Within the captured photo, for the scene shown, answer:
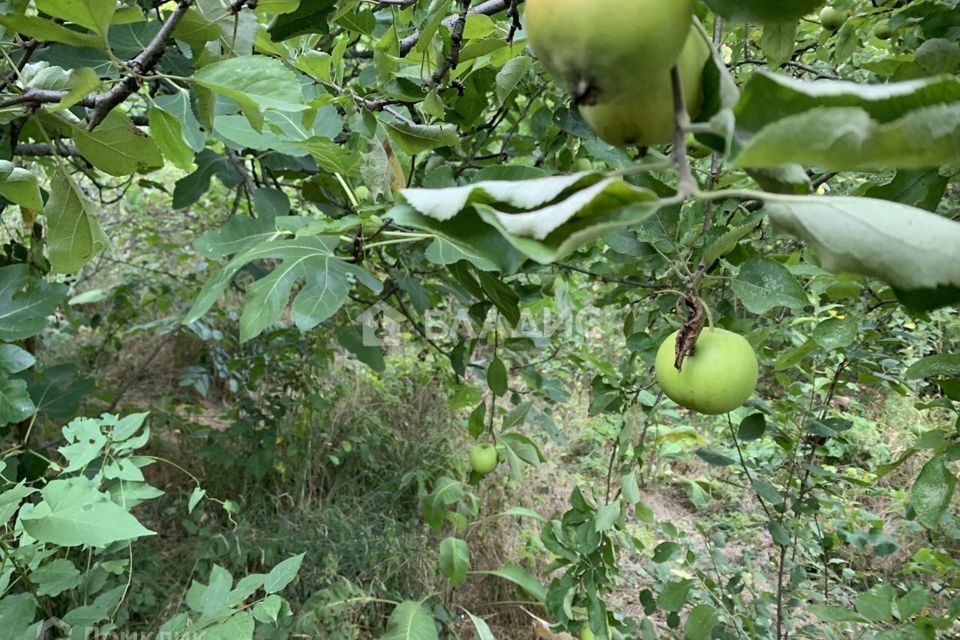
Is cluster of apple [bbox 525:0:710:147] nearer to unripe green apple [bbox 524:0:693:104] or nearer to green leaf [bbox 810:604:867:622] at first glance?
unripe green apple [bbox 524:0:693:104]

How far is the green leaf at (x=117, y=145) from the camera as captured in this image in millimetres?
889

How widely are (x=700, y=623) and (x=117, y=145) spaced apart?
66.2 inches

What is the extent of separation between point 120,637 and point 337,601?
0.76 m

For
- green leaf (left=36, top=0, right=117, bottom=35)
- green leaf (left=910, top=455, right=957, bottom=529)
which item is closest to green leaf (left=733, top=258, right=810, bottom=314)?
green leaf (left=910, top=455, right=957, bottom=529)

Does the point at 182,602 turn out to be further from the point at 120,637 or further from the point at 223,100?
the point at 223,100

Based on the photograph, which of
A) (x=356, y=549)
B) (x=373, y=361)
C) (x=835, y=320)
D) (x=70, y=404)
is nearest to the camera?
(x=835, y=320)

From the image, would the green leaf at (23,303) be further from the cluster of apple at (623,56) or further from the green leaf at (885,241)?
the green leaf at (885,241)

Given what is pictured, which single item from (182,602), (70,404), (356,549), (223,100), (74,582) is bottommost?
(356,549)

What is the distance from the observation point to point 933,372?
3.28 ft

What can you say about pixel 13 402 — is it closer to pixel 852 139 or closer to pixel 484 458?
pixel 484 458

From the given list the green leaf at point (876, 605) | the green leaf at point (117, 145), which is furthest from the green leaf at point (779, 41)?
the green leaf at point (876, 605)

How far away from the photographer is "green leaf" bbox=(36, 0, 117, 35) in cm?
61

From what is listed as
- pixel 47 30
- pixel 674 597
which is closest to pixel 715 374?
pixel 47 30

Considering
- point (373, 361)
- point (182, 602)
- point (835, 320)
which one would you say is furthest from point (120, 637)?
point (835, 320)
